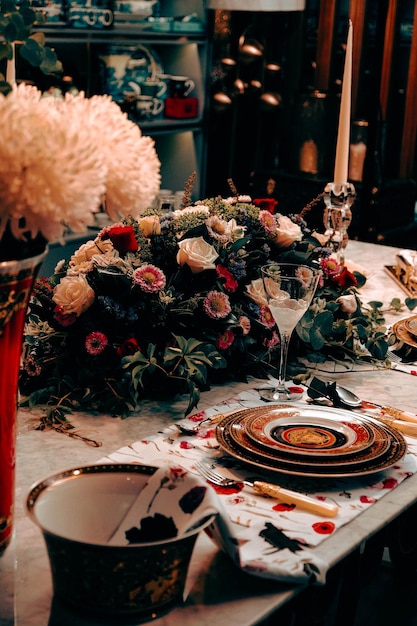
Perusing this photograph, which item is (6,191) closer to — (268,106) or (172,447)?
(172,447)

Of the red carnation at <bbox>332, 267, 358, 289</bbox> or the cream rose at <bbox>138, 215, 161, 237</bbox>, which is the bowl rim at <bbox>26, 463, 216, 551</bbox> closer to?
the cream rose at <bbox>138, 215, 161, 237</bbox>

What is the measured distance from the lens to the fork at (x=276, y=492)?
1.05 meters

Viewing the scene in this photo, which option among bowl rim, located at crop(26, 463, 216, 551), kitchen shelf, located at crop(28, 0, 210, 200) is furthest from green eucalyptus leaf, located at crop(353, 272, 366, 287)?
kitchen shelf, located at crop(28, 0, 210, 200)

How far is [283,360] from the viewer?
1413mm

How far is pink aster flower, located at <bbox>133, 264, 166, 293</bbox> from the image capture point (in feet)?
4.49

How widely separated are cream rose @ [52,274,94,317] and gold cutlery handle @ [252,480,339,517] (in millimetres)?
425

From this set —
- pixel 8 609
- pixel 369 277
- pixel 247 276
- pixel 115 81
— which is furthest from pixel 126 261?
pixel 115 81

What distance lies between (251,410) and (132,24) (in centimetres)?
307

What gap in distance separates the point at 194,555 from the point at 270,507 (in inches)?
5.4

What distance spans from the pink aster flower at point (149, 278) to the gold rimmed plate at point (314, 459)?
0.26 meters

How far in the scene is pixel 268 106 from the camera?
14.9 ft

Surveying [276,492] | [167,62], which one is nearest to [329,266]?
[276,492]

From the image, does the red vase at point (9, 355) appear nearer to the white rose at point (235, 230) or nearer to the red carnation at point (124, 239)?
the red carnation at point (124, 239)

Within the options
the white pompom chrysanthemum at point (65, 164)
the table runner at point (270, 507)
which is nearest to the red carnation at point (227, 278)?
the table runner at point (270, 507)
